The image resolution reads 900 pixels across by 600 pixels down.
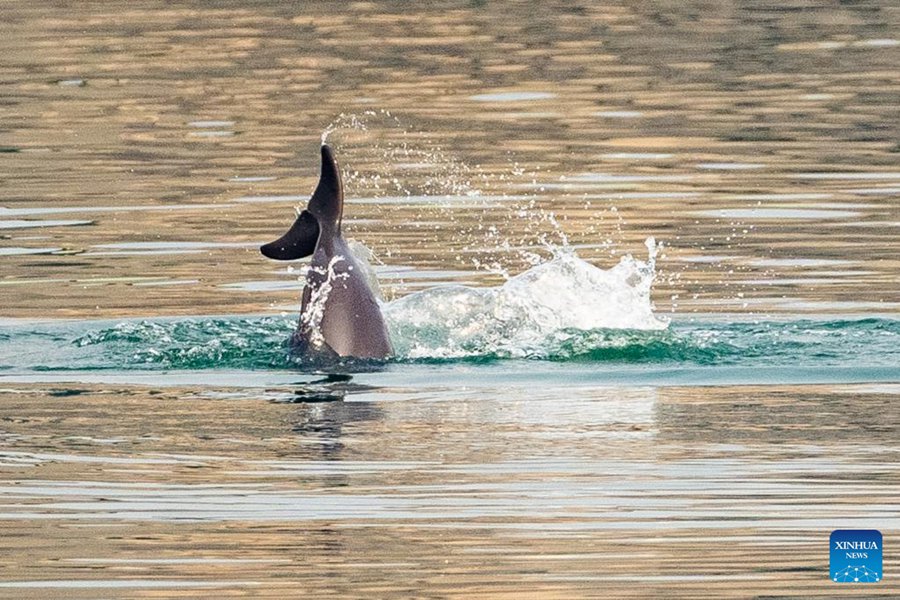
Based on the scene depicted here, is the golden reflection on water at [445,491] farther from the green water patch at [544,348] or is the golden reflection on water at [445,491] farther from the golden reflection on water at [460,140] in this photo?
the golden reflection on water at [460,140]

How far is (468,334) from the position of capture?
645 inches

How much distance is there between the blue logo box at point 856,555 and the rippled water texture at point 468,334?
91 millimetres

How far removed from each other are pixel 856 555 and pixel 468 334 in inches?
234

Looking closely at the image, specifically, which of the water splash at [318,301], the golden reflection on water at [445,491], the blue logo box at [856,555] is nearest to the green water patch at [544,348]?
the water splash at [318,301]

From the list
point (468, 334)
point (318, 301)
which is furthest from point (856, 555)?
point (468, 334)

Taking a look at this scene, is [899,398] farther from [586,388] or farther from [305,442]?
[305,442]

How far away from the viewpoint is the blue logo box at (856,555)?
10543 mm

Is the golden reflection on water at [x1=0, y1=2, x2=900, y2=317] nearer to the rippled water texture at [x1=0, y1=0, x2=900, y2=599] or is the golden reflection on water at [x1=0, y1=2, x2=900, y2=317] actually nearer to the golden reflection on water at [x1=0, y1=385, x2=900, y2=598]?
the rippled water texture at [x1=0, y1=0, x2=900, y2=599]

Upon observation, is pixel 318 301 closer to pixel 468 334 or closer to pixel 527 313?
pixel 468 334

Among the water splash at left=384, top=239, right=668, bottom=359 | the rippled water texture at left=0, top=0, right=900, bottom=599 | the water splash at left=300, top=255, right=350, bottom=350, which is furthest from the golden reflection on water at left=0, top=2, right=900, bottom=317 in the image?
the water splash at left=300, top=255, right=350, bottom=350

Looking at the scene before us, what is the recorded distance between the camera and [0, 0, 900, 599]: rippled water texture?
36.8 feet

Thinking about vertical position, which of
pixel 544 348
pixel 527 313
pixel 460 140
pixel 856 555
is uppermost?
pixel 460 140

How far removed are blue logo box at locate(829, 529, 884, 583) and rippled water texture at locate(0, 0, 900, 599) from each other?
0.30 ft

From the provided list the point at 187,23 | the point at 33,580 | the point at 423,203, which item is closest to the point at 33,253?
the point at 423,203
